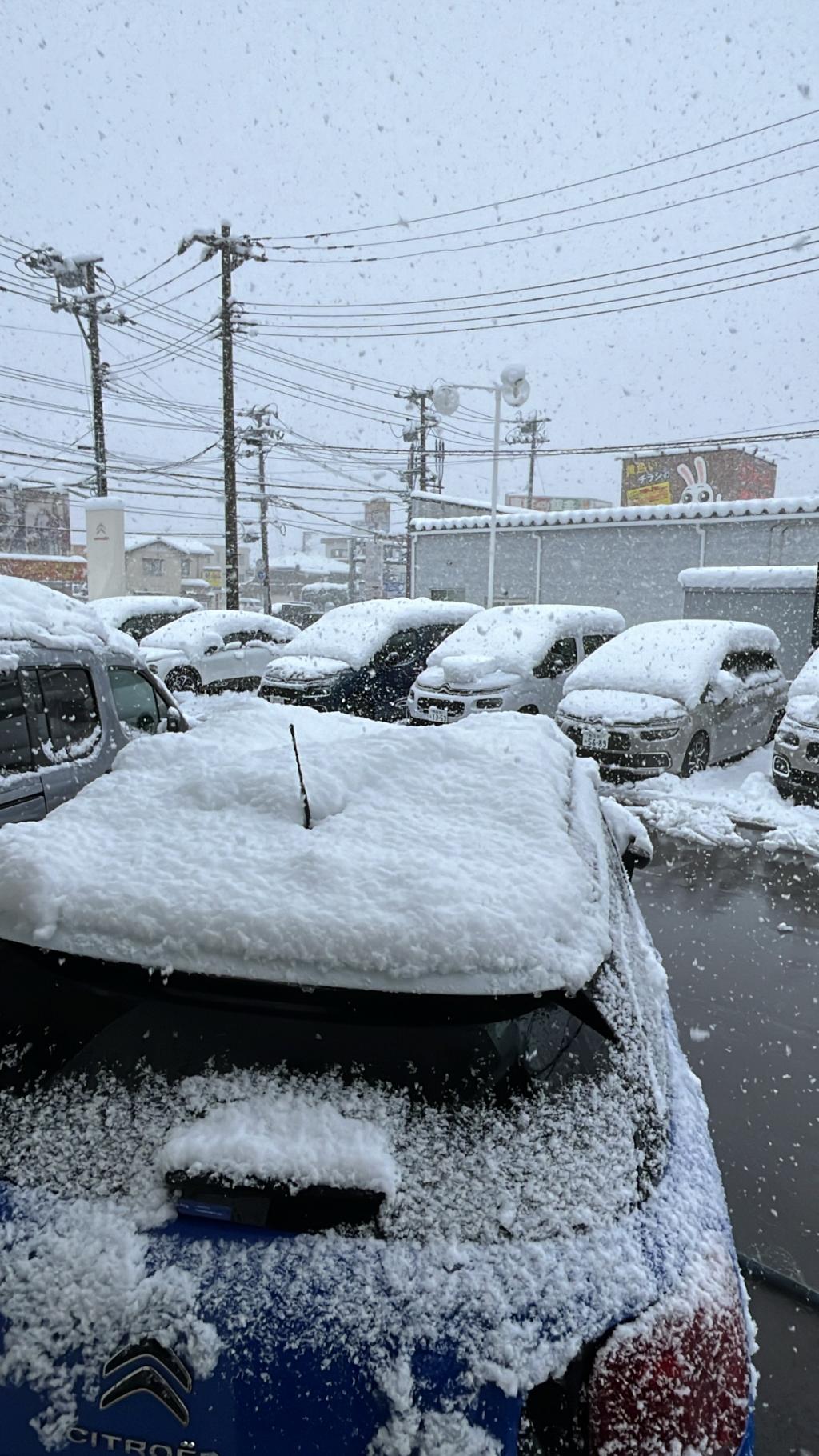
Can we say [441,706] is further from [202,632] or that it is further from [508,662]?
[202,632]

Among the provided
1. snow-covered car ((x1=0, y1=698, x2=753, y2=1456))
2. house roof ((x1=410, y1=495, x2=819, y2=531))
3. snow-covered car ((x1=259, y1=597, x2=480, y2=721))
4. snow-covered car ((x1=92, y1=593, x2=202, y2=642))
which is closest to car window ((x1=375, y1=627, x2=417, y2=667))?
snow-covered car ((x1=259, y1=597, x2=480, y2=721))

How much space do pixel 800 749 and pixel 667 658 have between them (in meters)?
2.21

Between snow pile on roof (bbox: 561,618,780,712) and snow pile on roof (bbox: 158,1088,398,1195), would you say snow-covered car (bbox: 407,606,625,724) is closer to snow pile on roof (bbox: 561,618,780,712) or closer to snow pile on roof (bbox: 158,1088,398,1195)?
snow pile on roof (bbox: 561,618,780,712)

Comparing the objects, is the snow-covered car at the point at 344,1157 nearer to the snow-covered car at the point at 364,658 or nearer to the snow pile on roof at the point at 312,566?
the snow-covered car at the point at 364,658

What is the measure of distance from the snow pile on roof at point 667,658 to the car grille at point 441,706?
140 centimetres

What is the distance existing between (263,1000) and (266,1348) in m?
0.49

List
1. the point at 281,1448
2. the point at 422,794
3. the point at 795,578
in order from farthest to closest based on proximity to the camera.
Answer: the point at 795,578
the point at 422,794
the point at 281,1448

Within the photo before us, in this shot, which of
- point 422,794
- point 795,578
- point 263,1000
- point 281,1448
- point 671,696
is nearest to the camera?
point 281,1448

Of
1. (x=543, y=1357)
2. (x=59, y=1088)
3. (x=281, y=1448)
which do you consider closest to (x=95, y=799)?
(x=59, y=1088)

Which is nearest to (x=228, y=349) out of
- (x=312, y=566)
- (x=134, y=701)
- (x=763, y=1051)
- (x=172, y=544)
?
(x=134, y=701)

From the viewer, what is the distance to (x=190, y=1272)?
1.20 metres

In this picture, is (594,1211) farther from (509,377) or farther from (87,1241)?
(509,377)

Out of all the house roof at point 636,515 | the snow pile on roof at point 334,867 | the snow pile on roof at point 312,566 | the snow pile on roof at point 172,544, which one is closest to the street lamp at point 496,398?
the house roof at point 636,515

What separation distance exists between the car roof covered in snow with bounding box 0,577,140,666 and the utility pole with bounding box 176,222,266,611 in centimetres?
1689
